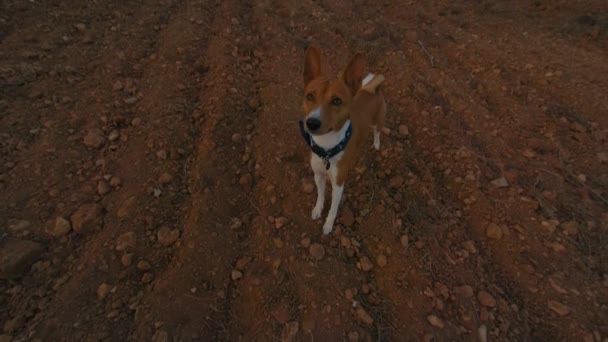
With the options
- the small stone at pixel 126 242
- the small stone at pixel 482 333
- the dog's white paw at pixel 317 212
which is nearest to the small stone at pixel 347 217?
the dog's white paw at pixel 317 212

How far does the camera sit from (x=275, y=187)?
3623mm

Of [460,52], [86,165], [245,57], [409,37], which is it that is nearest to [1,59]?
[86,165]

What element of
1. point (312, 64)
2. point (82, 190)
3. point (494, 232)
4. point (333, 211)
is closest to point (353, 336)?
point (333, 211)

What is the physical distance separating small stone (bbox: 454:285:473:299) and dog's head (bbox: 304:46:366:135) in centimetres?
182

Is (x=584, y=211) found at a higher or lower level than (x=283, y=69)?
lower

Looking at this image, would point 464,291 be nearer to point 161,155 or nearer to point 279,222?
point 279,222

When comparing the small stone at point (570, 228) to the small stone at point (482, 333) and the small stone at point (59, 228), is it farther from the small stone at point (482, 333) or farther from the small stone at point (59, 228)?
the small stone at point (59, 228)

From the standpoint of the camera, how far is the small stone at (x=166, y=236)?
3.03 m

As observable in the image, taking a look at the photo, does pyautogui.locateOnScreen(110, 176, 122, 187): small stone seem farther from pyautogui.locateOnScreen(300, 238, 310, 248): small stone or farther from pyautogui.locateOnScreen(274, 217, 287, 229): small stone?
pyautogui.locateOnScreen(300, 238, 310, 248): small stone

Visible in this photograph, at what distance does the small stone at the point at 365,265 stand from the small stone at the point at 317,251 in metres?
0.38

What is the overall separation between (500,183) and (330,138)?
222cm

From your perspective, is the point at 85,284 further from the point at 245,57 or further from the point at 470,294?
the point at 245,57

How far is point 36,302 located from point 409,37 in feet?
20.3

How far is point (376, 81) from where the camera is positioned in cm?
379
